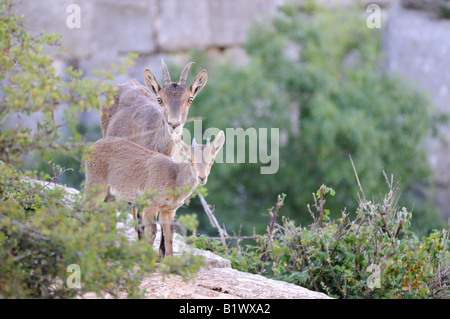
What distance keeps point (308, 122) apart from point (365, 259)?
11.5 m

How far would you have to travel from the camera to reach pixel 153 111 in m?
8.02

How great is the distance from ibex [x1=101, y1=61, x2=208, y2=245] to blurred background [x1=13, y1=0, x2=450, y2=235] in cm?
771

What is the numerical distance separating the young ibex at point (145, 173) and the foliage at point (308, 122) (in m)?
10.1

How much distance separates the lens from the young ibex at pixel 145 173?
6656 millimetres

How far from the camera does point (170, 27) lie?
952 inches

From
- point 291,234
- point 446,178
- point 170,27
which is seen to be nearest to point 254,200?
point 446,178

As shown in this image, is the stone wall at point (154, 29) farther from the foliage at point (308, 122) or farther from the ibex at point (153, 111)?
the ibex at point (153, 111)

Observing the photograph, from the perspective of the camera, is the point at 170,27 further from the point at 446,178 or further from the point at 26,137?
the point at 26,137

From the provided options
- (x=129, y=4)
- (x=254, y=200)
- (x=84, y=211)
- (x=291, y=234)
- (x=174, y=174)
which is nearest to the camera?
(x=84, y=211)

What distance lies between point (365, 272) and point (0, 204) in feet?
12.3
